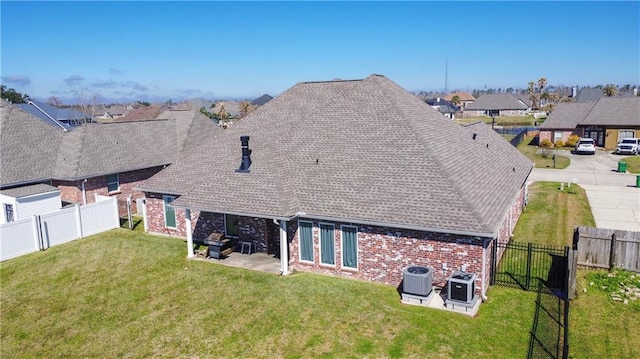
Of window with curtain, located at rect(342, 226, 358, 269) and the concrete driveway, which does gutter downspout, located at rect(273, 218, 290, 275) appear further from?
the concrete driveway

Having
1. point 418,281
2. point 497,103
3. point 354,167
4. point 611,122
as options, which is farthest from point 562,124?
point 497,103

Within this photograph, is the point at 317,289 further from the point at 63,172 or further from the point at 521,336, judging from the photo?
the point at 63,172

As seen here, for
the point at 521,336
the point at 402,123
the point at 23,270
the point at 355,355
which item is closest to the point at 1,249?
the point at 23,270

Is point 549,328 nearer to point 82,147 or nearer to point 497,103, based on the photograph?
point 82,147

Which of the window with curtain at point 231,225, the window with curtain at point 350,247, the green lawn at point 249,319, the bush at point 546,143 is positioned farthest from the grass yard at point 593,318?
the bush at point 546,143

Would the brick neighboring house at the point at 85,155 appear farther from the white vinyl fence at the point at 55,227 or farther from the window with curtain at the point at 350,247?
the window with curtain at the point at 350,247
